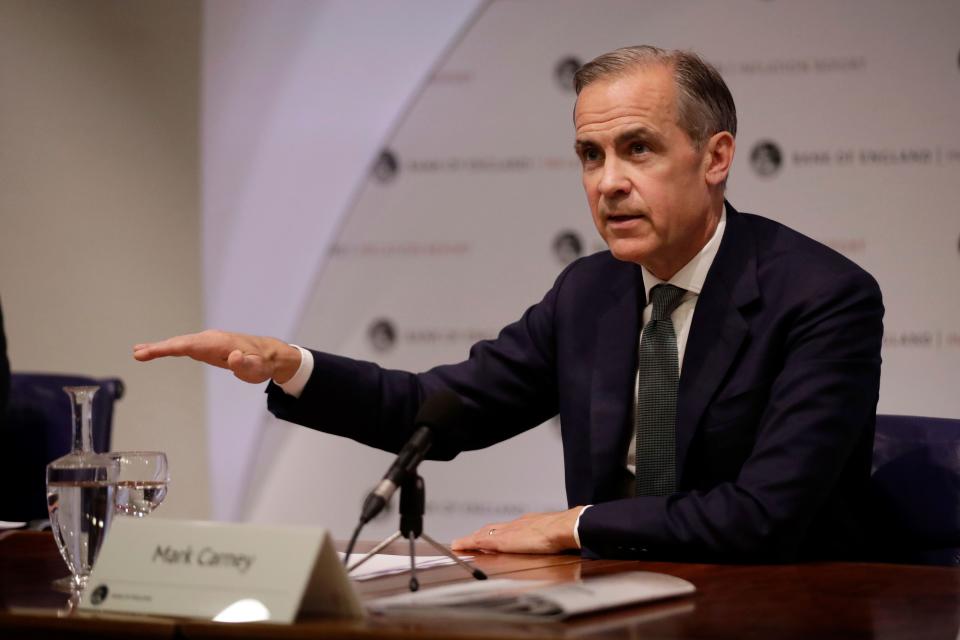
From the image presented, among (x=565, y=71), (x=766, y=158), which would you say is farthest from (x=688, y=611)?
(x=565, y=71)

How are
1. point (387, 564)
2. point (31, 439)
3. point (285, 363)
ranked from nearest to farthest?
point (387, 564)
point (285, 363)
point (31, 439)

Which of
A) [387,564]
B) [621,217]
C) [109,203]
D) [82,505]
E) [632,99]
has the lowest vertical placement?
[387,564]

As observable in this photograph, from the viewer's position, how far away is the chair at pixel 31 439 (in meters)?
2.97

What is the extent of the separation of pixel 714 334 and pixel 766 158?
246 centimetres

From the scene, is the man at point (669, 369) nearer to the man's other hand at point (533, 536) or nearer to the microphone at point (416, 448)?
the man's other hand at point (533, 536)

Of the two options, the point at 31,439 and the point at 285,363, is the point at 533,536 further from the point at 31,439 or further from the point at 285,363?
the point at 31,439

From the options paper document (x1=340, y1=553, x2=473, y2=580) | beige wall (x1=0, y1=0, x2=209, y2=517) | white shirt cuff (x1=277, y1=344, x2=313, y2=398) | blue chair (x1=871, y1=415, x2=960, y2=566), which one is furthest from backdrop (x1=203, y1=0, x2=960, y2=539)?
paper document (x1=340, y1=553, x2=473, y2=580)

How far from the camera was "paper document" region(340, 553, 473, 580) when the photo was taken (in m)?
1.67

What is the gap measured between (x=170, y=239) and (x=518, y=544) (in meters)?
3.52

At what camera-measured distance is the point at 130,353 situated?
4.87 m

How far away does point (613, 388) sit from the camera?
7.27 ft

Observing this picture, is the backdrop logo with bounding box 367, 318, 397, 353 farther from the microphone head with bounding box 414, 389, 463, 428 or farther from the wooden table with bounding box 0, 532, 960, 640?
the microphone head with bounding box 414, 389, 463, 428

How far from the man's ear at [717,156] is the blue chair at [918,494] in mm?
588

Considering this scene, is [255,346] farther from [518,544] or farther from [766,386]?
[766,386]
